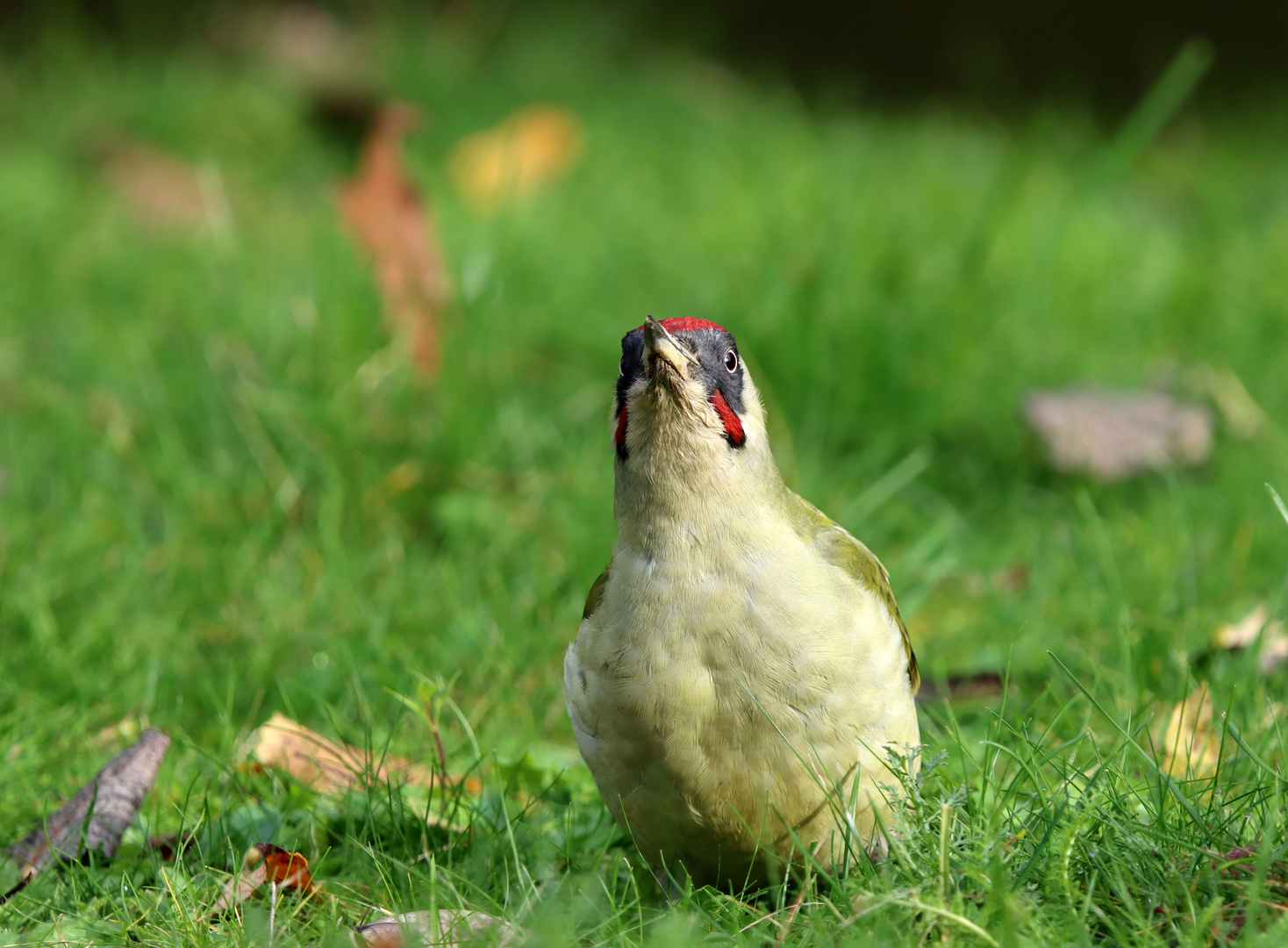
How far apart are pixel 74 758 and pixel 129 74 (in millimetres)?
5177

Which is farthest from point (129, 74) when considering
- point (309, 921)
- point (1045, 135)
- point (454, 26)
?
point (309, 921)

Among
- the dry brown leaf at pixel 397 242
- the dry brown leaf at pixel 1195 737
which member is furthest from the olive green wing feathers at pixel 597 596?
the dry brown leaf at pixel 397 242

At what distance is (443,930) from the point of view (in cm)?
209

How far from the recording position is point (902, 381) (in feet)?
14.0

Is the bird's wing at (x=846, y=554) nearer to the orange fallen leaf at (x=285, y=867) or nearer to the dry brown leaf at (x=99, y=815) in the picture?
the orange fallen leaf at (x=285, y=867)

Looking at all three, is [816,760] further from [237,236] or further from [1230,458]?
[237,236]

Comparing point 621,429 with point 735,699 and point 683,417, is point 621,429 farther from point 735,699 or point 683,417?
point 735,699

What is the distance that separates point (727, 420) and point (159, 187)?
14.5 ft

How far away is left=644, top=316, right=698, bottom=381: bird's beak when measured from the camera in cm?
233

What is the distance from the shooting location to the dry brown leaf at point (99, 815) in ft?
7.77

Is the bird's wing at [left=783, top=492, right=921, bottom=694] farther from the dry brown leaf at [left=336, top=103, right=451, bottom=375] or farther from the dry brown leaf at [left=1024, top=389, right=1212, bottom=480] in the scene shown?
the dry brown leaf at [left=336, top=103, right=451, bottom=375]

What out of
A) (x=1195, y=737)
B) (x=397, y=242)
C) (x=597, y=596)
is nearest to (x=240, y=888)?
(x=597, y=596)

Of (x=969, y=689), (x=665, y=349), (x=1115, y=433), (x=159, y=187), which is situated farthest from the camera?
(x=159, y=187)

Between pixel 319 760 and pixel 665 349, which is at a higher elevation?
pixel 665 349
